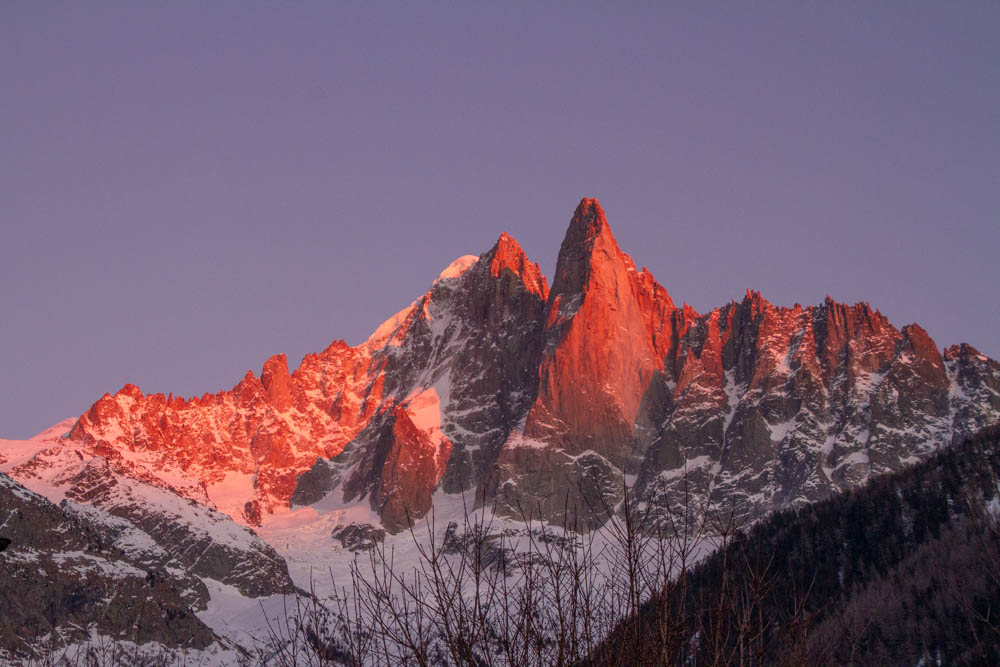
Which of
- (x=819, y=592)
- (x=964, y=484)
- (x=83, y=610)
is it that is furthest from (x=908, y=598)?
(x=83, y=610)

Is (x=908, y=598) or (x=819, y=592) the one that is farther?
(x=819, y=592)

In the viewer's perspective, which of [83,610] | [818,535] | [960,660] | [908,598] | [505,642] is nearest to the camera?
[505,642]

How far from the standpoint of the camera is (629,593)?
2250 centimetres

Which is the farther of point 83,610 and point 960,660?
point 83,610

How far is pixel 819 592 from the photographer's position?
140 m

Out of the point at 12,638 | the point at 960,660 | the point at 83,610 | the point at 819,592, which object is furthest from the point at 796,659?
the point at 83,610

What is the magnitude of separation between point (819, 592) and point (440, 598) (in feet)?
414

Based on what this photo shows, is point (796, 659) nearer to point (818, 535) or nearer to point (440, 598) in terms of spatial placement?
point (440, 598)

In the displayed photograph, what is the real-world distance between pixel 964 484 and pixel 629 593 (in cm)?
14221

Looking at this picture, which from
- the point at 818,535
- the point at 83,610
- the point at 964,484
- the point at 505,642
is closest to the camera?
the point at 505,642

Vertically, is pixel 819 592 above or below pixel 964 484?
below

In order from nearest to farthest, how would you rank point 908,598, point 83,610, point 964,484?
point 908,598 < point 964,484 < point 83,610

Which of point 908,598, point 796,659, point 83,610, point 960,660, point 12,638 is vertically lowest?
point 796,659

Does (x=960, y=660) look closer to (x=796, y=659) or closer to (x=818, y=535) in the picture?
(x=818, y=535)
